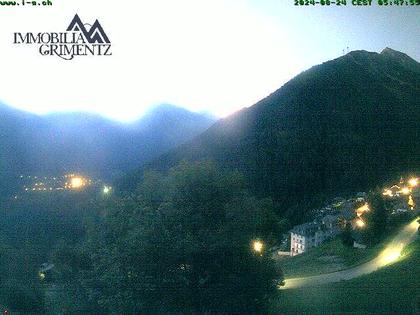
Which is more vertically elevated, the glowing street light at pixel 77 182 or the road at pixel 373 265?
the glowing street light at pixel 77 182

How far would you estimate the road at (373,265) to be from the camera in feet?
39.1

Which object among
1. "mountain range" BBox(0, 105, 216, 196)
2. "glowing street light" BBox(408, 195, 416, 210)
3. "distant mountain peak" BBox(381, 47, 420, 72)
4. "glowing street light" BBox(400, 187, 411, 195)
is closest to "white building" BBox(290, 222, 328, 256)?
"glowing street light" BBox(408, 195, 416, 210)

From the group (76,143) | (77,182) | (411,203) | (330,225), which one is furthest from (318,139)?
(77,182)

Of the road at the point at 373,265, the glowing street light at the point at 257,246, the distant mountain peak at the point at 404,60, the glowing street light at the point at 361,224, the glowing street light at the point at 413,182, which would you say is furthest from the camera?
the distant mountain peak at the point at 404,60

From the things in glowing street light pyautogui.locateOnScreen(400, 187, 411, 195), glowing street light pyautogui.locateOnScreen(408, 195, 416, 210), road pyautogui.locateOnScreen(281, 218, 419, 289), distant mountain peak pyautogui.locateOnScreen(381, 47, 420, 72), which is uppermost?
distant mountain peak pyautogui.locateOnScreen(381, 47, 420, 72)

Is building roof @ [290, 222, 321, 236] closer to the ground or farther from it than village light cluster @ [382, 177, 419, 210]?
closer to the ground

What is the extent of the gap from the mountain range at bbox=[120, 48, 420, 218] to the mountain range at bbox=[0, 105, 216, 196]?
3.48 m

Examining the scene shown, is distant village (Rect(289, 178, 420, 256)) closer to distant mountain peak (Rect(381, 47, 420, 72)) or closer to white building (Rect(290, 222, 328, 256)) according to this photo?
white building (Rect(290, 222, 328, 256))

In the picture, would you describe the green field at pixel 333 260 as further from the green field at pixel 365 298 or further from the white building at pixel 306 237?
the white building at pixel 306 237

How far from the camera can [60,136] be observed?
23234 mm

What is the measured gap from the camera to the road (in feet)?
39.1

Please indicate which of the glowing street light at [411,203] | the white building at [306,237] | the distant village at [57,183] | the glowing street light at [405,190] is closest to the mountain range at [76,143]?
the distant village at [57,183]

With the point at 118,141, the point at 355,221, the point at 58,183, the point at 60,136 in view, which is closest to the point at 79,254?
the point at 58,183

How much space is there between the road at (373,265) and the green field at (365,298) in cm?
240
